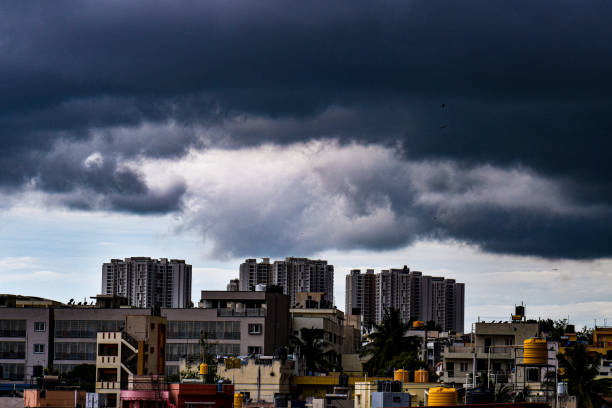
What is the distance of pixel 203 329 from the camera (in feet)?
456

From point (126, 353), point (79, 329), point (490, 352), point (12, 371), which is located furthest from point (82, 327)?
point (490, 352)

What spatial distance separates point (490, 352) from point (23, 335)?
2483 inches

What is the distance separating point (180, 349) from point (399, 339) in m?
27.5

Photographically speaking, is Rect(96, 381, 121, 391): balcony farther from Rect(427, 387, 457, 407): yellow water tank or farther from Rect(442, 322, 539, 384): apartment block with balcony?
Rect(427, 387, 457, 407): yellow water tank

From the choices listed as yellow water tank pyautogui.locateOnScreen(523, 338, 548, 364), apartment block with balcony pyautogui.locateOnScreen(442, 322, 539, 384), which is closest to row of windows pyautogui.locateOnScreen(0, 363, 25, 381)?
apartment block with balcony pyautogui.locateOnScreen(442, 322, 539, 384)

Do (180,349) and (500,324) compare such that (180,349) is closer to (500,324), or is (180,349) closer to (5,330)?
(5,330)

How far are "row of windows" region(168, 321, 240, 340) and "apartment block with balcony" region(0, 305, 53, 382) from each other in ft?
54.6

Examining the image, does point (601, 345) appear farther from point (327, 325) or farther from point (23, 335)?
point (23, 335)

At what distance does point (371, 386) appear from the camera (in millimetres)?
85312

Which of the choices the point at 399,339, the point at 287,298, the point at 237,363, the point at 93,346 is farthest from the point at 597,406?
the point at 93,346

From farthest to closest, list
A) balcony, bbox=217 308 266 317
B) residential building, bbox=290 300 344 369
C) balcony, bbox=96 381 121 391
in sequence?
residential building, bbox=290 300 344 369 < balcony, bbox=217 308 266 317 < balcony, bbox=96 381 121 391

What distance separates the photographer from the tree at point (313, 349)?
14250cm

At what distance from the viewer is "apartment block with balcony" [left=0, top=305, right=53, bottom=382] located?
14200 cm

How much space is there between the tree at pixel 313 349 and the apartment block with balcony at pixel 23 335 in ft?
103
